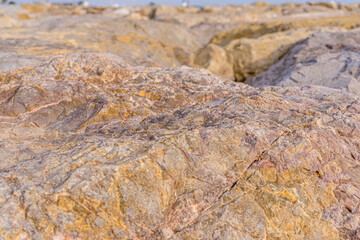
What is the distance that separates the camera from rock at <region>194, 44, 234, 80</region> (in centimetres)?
920

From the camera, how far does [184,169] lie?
102 inches

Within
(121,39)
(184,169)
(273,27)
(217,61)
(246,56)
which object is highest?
(184,169)

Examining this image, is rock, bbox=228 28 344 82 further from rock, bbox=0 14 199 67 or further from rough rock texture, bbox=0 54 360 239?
rough rock texture, bbox=0 54 360 239

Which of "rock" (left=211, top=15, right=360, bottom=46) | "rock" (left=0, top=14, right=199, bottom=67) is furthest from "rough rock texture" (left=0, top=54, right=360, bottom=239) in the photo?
"rock" (left=211, top=15, right=360, bottom=46)

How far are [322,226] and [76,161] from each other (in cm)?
198

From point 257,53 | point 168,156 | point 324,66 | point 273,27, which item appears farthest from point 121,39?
point 273,27

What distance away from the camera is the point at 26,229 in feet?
6.91

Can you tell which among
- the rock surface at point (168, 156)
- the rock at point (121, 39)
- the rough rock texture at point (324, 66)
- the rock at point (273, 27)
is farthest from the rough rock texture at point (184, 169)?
the rock at point (273, 27)

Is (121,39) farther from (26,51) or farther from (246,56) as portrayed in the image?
(246,56)

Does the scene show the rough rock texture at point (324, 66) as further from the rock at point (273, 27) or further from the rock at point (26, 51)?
the rock at point (273, 27)

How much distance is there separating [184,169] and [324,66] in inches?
179

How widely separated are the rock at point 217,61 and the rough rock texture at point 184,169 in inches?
221

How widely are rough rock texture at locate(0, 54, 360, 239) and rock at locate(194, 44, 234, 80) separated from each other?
5.62 m

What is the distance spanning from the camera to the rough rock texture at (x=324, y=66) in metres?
5.41
